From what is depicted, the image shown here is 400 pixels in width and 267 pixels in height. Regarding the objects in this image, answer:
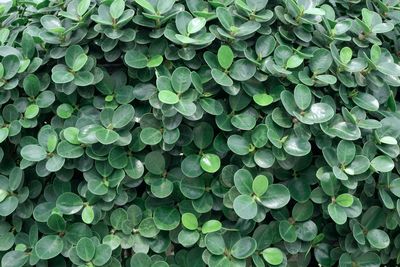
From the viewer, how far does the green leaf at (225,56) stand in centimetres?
145

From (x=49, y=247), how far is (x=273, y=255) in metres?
0.62

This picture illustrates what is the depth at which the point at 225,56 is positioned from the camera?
1.45m

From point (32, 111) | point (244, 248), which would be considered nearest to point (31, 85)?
point (32, 111)

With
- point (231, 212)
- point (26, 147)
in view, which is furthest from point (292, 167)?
point (26, 147)

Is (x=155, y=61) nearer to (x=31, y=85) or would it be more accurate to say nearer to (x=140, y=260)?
(x=31, y=85)

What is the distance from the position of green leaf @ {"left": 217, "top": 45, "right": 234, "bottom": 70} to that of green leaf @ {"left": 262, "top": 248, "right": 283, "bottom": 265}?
1.74ft

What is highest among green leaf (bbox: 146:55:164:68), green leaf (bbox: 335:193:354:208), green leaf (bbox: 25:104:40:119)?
green leaf (bbox: 146:55:164:68)

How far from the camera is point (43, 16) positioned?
1599mm

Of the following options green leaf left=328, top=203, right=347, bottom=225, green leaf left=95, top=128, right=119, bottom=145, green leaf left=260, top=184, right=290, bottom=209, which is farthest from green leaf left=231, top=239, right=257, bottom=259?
green leaf left=95, top=128, right=119, bottom=145

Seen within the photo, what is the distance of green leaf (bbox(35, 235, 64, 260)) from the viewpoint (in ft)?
4.66

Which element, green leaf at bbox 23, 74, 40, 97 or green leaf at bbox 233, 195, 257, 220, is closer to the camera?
green leaf at bbox 233, 195, 257, 220

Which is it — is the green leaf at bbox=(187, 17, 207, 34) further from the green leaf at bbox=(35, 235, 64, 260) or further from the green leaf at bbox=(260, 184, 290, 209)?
the green leaf at bbox=(35, 235, 64, 260)

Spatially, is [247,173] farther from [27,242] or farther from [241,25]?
[27,242]

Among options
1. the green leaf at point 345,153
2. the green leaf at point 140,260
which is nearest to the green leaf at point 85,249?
the green leaf at point 140,260
